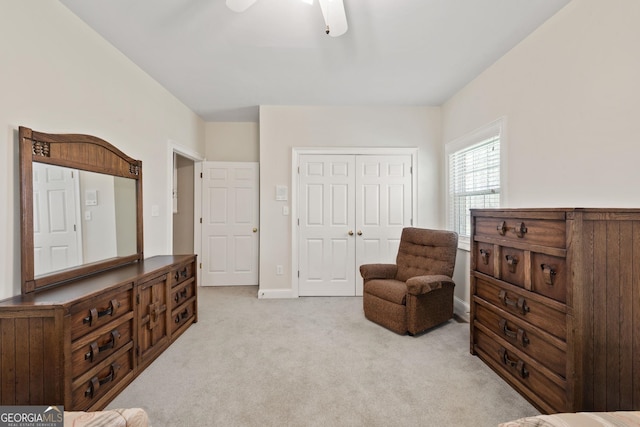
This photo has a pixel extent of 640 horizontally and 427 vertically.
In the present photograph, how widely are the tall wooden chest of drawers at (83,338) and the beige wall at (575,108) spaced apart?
3137 millimetres

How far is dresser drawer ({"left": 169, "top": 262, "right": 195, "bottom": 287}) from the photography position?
8.18 feet

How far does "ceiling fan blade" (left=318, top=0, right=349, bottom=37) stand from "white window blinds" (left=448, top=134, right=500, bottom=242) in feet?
5.97

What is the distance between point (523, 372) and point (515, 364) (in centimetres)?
7

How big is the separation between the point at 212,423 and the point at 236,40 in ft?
8.98

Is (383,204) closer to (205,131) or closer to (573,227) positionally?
(573,227)

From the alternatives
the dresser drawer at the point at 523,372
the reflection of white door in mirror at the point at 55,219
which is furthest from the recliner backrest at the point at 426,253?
the reflection of white door in mirror at the point at 55,219

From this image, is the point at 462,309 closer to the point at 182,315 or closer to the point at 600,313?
the point at 600,313

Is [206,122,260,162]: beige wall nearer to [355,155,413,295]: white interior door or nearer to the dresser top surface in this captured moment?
[355,155,413,295]: white interior door

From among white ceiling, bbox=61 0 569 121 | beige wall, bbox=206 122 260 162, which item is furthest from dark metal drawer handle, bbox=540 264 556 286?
beige wall, bbox=206 122 260 162

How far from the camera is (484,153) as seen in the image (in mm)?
2863

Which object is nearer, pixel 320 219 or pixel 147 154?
pixel 147 154

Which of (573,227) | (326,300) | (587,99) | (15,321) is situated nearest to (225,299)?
(326,300)

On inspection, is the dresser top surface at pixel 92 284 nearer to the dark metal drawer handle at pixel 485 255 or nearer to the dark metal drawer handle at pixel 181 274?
the dark metal drawer handle at pixel 181 274

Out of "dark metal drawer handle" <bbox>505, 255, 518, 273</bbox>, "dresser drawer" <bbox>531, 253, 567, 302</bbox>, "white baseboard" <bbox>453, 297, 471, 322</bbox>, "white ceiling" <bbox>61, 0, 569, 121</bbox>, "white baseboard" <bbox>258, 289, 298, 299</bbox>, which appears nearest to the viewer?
"dresser drawer" <bbox>531, 253, 567, 302</bbox>
